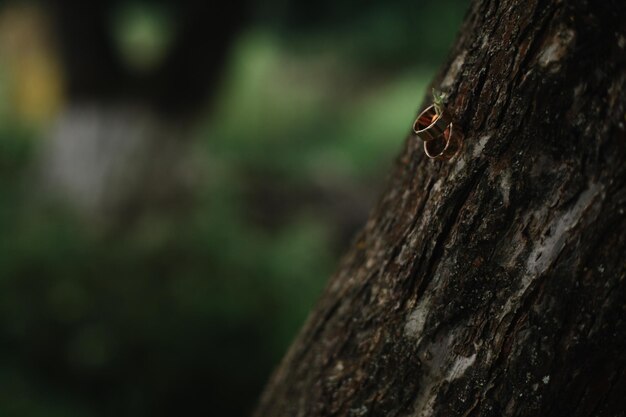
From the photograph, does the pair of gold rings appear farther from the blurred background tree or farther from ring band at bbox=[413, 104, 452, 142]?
the blurred background tree

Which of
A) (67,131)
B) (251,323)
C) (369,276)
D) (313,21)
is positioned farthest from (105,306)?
(369,276)

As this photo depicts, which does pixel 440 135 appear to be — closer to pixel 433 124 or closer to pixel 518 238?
pixel 433 124

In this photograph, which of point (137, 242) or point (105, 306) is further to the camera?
point (137, 242)

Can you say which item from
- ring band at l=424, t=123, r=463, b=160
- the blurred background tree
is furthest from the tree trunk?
the blurred background tree

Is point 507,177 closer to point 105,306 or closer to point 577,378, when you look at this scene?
point 577,378

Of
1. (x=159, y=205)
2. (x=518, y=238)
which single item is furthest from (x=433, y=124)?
(x=159, y=205)
